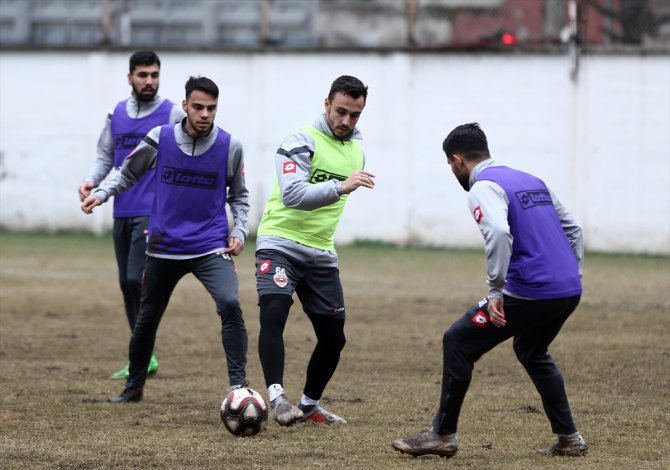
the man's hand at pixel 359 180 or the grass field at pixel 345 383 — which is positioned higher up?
the man's hand at pixel 359 180

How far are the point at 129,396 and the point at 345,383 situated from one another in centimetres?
173

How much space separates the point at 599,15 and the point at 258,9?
21.5ft

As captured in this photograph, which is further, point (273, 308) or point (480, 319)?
point (273, 308)

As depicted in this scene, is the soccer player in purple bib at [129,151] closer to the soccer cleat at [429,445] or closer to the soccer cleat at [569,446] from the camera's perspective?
the soccer cleat at [429,445]

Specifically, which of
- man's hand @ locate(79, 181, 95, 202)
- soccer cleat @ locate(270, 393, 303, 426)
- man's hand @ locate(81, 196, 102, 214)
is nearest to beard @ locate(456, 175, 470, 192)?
soccer cleat @ locate(270, 393, 303, 426)

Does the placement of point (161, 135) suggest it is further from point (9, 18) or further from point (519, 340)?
point (9, 18)

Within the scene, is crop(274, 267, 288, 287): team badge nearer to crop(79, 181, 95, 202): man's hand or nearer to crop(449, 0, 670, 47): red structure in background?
crop(79, 181, 95, 202): man's hand

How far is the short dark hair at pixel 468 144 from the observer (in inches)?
246

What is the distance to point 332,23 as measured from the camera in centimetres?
2361

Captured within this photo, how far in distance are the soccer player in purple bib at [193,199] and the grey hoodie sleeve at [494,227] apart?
1994 mm

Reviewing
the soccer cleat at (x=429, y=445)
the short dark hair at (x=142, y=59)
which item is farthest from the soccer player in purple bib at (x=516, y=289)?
the short dark hair at (x=142, y=59)

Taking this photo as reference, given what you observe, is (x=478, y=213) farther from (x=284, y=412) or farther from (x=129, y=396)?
(x=129, y=396)

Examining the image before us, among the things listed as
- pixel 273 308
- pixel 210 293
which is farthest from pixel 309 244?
pixel 210 293

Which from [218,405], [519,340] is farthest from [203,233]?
[519,340]
